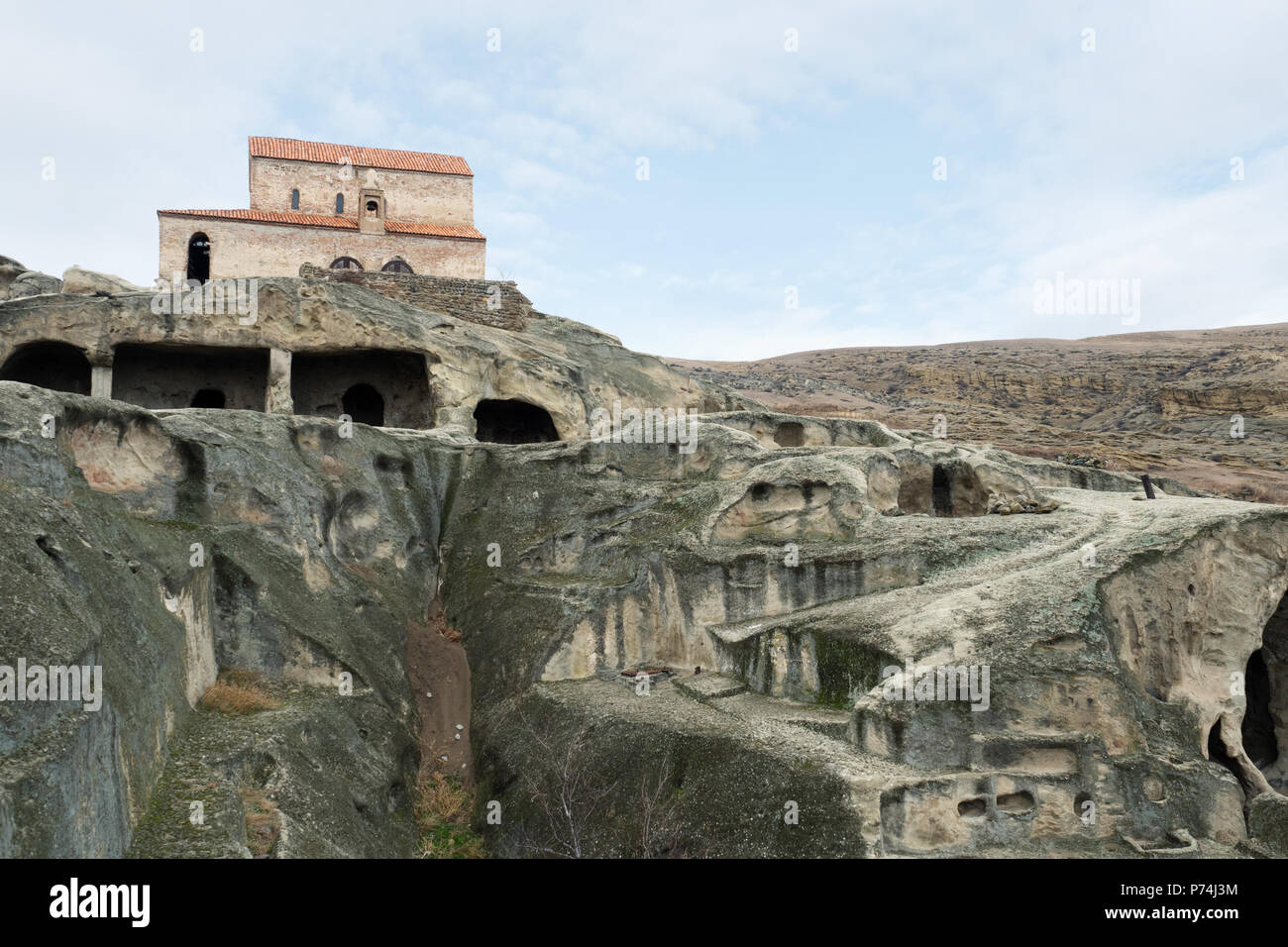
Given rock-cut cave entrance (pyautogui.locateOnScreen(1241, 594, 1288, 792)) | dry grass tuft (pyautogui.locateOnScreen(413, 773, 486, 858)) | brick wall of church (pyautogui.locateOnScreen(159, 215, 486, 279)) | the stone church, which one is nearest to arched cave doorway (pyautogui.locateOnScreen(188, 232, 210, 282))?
the stone church

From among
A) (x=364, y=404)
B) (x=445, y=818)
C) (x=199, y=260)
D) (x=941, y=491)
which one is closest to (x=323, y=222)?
(x=199, y=260)

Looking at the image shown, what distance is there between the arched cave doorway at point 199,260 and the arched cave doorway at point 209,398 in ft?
24.8

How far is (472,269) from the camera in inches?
1134

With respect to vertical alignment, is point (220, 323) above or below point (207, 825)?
above

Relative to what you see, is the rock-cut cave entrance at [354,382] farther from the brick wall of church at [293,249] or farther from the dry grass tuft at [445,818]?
the dry grass tuft at [445,818]

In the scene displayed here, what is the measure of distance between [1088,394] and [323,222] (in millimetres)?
44538

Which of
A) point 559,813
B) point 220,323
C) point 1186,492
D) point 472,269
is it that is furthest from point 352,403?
point 1186,492

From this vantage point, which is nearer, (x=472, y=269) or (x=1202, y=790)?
(x=1202, y=790)

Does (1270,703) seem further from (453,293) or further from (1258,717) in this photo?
(453,293)

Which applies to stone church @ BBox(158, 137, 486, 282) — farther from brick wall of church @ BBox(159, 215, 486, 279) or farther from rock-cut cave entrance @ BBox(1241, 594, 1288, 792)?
rock-cut cave entrance @ BBox(1241, 594, 1288, 792)

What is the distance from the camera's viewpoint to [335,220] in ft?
93.7

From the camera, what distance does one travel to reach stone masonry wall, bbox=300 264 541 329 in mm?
23531

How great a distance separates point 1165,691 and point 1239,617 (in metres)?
1.76

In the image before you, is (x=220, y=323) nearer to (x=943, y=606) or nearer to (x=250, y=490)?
(x=250, y=490)
